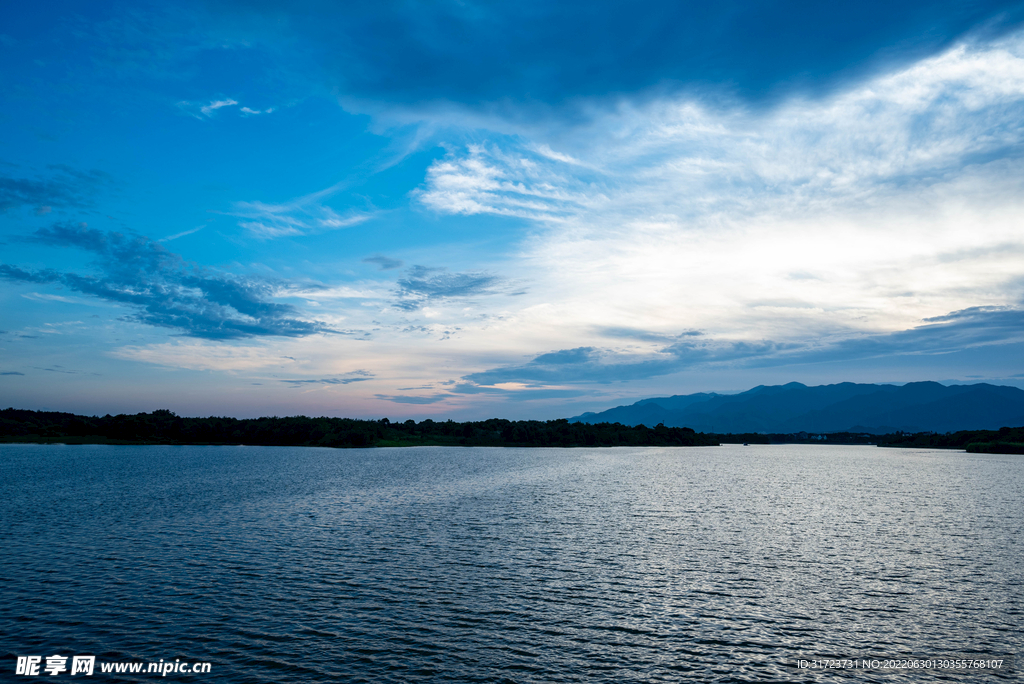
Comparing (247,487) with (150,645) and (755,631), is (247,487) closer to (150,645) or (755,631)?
(150,645)

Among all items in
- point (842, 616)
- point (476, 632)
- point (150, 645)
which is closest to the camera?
point (150, 645)

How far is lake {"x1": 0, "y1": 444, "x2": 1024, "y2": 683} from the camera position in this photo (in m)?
27.5

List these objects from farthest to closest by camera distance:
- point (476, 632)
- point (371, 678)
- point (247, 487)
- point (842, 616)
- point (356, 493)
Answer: point (247, 487) → point (356, 493) → point (842, 616) → point (476, 632) → point (371, 678)

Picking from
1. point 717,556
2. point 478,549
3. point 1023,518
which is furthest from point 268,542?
point 1023,518

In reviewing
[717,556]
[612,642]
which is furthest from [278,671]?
[717,556]

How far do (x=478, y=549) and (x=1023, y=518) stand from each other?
7989 cm

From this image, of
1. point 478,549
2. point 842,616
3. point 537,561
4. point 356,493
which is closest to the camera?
point 842,616

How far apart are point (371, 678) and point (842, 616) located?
3065 cm

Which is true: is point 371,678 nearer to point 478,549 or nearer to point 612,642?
point 612,642

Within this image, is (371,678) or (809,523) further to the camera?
(809,523)

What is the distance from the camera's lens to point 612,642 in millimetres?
29812

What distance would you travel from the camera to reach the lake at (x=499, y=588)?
27.5 metres

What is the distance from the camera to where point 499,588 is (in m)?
39.6

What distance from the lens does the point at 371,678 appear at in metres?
24.9
